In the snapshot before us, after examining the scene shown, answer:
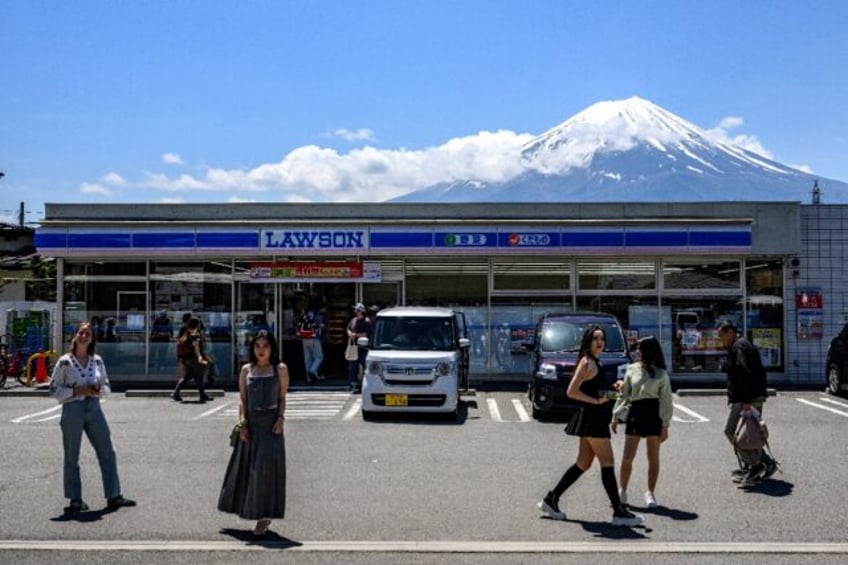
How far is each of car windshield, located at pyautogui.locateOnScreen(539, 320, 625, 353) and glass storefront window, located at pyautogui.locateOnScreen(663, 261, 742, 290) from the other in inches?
247

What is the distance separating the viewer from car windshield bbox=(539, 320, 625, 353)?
52.3 ft

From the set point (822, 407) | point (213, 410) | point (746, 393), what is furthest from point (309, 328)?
point (746, 393)

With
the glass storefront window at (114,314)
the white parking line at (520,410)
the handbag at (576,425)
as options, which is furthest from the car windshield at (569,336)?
the glass storefront window at (114,314)

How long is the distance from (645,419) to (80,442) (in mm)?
5255

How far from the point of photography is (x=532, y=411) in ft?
52.7

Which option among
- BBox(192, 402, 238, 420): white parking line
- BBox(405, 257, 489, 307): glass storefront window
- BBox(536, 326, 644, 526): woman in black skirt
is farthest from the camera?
BBox(405, 257, 489, 307): glass storefront window

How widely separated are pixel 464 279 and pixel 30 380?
10.3 meters

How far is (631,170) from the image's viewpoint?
428ft

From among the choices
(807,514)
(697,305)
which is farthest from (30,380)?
(807,514)

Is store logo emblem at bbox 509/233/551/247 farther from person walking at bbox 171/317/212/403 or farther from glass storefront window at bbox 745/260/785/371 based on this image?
person walking at bbox 171/317/212/403

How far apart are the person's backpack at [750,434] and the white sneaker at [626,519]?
90.3 inches

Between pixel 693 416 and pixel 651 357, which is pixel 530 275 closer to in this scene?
pixel 693 416

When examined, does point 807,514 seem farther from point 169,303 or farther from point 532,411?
point 169,303

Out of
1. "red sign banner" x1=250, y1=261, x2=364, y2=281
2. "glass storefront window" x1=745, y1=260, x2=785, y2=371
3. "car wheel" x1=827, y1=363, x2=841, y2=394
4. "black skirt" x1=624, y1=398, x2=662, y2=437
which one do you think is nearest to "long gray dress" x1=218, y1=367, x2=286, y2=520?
"black skirt" x1=624, y1=398, x2=662, y2=437
